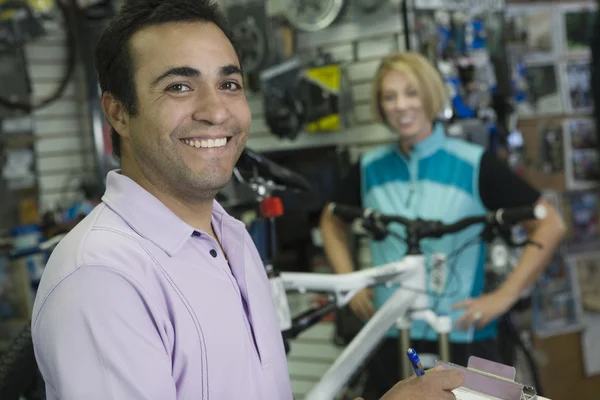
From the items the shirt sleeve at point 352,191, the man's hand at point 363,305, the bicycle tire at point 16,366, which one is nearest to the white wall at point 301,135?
the shirt sleeve at point 352,191

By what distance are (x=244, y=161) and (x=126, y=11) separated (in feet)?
2.78

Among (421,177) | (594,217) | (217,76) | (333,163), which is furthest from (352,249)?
(217,76)

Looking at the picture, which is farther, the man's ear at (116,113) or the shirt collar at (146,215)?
→ the man's ear at (116,113)

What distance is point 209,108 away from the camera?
1.33m

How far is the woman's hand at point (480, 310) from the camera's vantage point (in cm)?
260

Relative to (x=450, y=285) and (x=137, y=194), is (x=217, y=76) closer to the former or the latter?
(x=137, y=194)

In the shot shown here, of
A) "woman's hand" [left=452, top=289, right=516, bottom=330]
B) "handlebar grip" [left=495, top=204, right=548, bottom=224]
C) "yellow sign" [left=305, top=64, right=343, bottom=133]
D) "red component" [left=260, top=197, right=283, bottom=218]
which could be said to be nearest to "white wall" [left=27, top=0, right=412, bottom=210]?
"yellow sign" [left=305, top=64, right=343, bottom=133]

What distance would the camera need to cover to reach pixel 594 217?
481 centimetres

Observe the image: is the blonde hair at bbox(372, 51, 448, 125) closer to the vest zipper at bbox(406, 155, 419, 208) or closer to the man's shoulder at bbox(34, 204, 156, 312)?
the vest zipper at bbox(406, 155, 419, 208)

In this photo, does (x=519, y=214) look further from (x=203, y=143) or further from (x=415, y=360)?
(x=203, y=143)

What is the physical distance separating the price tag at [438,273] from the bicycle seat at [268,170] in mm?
599

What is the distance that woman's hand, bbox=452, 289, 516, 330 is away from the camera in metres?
2.60

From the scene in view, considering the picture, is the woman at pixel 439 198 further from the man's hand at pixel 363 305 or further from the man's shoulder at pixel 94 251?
the man's shoulder at pixel 94 251

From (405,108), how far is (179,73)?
5.51ft
